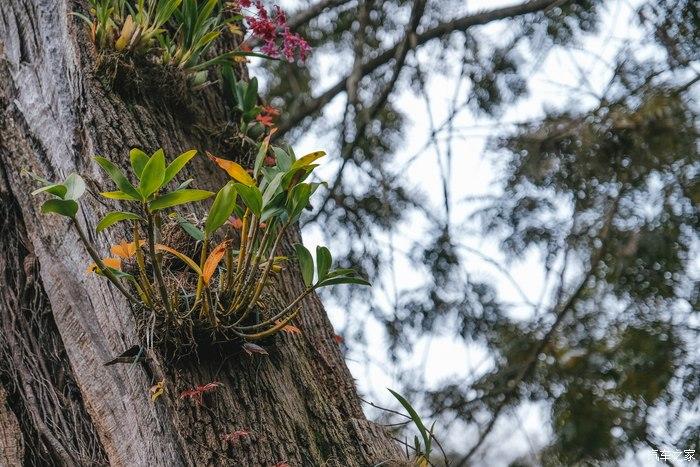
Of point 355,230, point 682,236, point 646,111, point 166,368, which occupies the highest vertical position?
point 355,230

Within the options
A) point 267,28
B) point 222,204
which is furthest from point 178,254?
point 267,28

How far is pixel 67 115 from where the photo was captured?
1869 mm

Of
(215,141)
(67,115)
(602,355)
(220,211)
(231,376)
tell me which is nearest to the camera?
(220,211)

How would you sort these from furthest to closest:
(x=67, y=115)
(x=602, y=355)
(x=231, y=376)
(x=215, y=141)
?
(x=602, y=355), (x=215, y=141), (x=67, y=115), (x=231, y=376)

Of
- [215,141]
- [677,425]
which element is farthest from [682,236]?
[215,141]

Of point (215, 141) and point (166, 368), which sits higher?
point (215, 141)

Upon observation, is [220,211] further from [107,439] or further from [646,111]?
[646,111]

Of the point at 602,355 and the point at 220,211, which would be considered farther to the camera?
the point at 602,355

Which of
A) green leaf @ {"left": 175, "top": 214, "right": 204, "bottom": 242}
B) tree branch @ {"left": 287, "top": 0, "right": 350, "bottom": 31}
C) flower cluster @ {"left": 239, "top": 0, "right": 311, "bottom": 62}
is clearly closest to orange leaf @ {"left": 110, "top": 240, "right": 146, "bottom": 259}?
green leaf @ {"left": 175, "top": 214, "right": 204, "bottom": 242}

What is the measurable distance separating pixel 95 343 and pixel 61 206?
442mm

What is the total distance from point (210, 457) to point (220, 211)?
18.1 inches

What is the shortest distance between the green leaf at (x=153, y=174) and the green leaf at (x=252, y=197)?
0.16 m

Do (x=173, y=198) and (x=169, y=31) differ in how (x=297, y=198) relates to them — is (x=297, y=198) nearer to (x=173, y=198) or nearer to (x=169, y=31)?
(x=173, y=198)

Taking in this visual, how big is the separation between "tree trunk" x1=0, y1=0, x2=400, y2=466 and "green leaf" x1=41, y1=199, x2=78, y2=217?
31 cm
